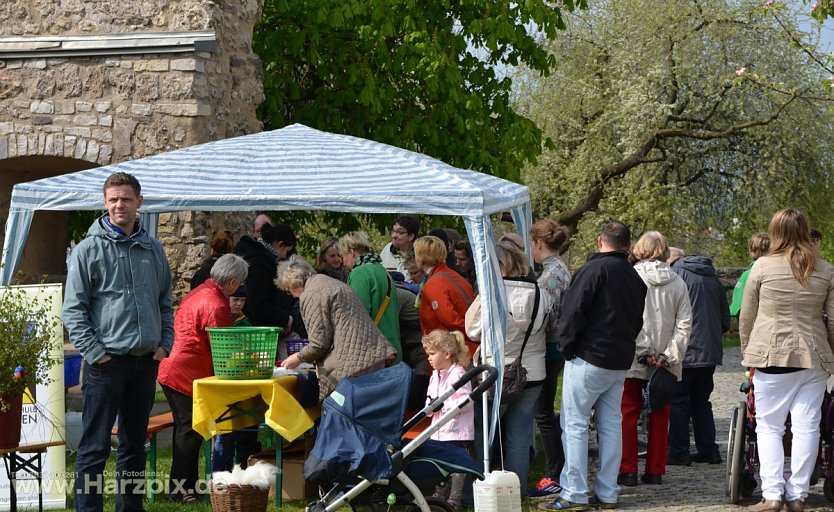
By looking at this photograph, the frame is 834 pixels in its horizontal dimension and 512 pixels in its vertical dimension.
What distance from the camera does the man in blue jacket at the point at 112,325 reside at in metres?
6.13

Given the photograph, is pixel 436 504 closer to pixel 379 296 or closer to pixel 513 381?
pixel 513 381

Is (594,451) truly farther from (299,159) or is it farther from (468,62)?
(468,62)

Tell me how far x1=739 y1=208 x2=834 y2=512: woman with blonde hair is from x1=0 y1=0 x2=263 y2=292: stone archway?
622 cm

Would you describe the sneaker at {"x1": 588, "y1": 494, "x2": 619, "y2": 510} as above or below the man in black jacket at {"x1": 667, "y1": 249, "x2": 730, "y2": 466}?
below

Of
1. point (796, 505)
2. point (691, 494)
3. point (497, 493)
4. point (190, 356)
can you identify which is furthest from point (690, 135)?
point (497, 493)

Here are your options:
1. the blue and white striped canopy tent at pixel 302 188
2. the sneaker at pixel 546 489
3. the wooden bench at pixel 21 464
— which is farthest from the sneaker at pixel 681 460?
the wooden bench at pixel 21 464

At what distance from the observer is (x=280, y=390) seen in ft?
23.3

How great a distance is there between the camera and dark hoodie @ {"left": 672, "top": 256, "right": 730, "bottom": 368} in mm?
9180

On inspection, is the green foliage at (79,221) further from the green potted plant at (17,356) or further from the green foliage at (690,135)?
the green foliage at (690,135)

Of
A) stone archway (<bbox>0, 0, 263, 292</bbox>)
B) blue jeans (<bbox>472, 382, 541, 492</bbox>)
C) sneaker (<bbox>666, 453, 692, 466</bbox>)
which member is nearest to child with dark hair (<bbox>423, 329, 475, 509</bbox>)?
blue jeans (<bbox>472, 382, 541, 492</bbox>)

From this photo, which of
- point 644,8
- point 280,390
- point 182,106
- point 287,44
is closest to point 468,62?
point 287,44

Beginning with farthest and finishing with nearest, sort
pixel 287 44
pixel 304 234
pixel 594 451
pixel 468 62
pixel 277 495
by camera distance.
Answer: pixel 304 234 < pixel 468 62 < pixel 287 44 < pixel 594 451 < pixel 277 495

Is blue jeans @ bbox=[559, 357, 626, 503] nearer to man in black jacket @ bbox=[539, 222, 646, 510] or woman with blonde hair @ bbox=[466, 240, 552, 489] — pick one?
man in black jacket @ bbox=[539, 222, 646, 510]

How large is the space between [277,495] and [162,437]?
2.76 metres
